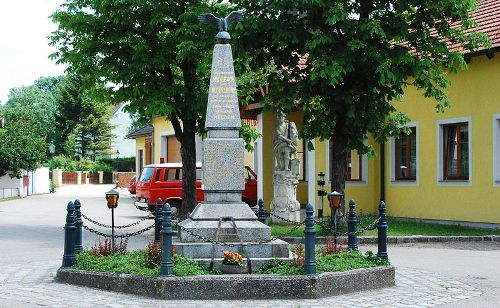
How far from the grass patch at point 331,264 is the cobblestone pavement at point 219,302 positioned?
0.48m

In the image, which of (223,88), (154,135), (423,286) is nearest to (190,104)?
(223,88)

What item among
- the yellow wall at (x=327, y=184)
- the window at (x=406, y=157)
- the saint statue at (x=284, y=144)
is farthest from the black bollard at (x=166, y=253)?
the window at (x=406, y=157)

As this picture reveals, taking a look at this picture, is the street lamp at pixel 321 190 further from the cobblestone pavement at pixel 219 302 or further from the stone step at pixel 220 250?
the stone step at pixel 220 250

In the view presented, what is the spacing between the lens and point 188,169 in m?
23.9

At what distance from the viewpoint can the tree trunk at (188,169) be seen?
2369 centimetres

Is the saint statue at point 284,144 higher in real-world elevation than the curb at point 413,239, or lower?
higher

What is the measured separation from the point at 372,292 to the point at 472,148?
12.8m

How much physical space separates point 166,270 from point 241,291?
105 cm

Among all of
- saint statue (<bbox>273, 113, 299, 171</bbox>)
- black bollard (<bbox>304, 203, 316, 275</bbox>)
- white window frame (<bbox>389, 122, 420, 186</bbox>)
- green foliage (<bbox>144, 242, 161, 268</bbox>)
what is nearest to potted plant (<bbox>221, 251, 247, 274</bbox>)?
green foliage (<bbox>144, 242, 161, 268</bbox>)

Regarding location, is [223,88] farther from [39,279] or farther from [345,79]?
[345,79]

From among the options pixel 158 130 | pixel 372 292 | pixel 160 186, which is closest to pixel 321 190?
pixel 160 186

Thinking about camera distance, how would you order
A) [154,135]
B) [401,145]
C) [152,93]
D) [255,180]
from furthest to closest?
1. [154,135]
2. [255,180]
3. [401,145]
4. [152,93]

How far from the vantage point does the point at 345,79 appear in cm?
1947

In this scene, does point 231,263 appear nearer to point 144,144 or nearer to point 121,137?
point 144,144
